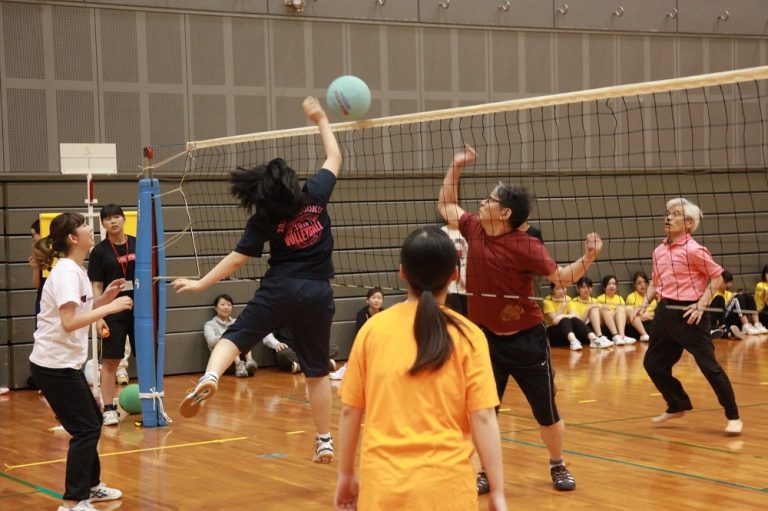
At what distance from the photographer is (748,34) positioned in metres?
15.5

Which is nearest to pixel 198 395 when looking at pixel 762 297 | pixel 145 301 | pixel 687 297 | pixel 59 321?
pixel 59 321

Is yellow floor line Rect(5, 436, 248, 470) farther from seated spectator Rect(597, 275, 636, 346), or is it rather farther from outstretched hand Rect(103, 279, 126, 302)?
seated spectator Rect(597, 275, 636, 346)

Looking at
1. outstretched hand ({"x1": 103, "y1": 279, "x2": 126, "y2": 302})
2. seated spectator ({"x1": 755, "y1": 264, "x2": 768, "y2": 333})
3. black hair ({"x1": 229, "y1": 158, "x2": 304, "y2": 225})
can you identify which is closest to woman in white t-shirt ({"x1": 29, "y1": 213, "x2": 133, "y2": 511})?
outstretched hand ({"x1": 103, "y1": 279, "x2": 126, "y2": 302})

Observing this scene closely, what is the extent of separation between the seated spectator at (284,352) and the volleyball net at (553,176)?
0.79 meters

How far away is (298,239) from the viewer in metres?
5.27

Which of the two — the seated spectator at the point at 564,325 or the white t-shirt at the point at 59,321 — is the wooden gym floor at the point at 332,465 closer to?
the white t-shirt at the point at 59,321

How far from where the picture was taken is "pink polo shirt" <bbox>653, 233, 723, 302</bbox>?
282 inches

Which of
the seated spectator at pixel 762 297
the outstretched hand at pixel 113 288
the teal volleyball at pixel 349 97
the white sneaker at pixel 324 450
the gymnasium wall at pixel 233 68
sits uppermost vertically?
the gymnasium wall at pixel 233 68

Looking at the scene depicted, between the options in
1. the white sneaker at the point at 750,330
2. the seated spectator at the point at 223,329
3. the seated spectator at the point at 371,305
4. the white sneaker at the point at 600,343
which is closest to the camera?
the seated spectator at the point at 223,329

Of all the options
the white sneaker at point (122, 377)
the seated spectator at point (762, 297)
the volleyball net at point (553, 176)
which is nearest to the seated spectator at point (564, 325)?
the volleyball net at point (553, 176)

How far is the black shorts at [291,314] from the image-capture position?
5.25 metres

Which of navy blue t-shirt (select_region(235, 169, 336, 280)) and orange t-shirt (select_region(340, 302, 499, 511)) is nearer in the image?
orange t-shirt (select_region(340, 302, 499, 511))

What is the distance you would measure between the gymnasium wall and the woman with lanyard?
3.55 meters

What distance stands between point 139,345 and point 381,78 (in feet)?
21.0
